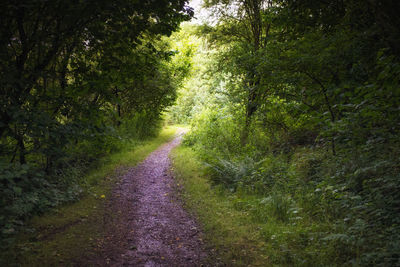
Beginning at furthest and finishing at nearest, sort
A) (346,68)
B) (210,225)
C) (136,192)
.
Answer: (136,192)
(210,225)
(346,68)

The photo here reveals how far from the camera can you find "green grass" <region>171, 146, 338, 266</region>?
4004mm

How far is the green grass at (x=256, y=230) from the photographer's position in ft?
13.1

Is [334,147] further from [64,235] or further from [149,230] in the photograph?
[64,235]

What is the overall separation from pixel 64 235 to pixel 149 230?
1749 mm

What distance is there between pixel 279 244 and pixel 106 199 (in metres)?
5.06

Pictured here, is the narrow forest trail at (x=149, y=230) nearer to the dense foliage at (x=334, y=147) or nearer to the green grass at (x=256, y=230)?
the green grass at (x=256, y=230)

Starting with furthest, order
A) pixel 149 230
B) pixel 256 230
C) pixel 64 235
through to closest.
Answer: pixel 149 230
pixel 256 230
pixel 64 235

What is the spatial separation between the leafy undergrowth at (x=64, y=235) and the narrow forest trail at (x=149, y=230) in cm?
29

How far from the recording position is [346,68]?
4934 mm

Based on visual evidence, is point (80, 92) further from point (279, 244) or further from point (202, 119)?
point (202, 119)

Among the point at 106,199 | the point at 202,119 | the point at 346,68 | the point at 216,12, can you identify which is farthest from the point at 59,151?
the point at 202,119

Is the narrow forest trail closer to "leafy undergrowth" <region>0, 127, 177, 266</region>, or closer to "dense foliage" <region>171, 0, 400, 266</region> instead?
"leafy undergrowth" <region>0, 127, 177, 266</region>

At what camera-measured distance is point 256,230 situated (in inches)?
201

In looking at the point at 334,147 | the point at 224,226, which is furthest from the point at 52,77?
the point at 334,147
